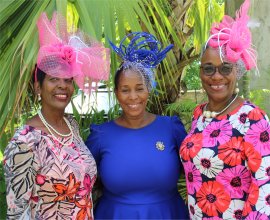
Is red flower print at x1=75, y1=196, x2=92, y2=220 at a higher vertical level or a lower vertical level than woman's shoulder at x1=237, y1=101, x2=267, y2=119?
lower

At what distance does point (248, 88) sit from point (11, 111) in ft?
6.24

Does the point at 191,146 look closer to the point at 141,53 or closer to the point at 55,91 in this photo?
the point at 141,53

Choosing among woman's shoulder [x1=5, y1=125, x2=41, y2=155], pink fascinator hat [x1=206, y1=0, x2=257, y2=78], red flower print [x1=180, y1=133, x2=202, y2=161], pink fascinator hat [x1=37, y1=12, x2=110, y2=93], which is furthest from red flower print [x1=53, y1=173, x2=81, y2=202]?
pink fascinator hat [x1=206, y1=0, x2=257, y2=78]

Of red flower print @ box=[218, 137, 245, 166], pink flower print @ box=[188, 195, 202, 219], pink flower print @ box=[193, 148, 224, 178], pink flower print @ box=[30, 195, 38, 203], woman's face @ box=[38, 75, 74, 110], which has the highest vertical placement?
woman's face @ box=[38, 75, 74, 110]

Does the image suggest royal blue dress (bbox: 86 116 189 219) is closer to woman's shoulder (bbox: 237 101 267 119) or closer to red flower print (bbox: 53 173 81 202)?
red flower print (bbox: 53 173 81 202)

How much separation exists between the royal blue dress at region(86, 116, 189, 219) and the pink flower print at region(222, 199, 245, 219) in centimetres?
44

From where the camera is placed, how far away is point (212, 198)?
7.39 ft

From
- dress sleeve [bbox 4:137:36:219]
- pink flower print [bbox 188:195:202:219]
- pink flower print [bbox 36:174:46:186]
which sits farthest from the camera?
pink flower print [bbox 188:195:202:219]

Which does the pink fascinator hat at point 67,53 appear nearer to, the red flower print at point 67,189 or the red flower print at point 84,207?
the red flower print at point 67,189

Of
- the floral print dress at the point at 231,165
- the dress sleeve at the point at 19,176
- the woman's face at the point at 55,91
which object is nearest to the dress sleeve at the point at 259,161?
the floral print dress at the point at 231,165

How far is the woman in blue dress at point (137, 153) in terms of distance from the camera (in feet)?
8.20

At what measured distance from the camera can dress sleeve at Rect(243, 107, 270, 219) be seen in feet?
6.76

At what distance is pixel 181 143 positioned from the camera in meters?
2.61

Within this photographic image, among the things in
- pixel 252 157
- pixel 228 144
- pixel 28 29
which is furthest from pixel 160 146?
pixel 28 29
